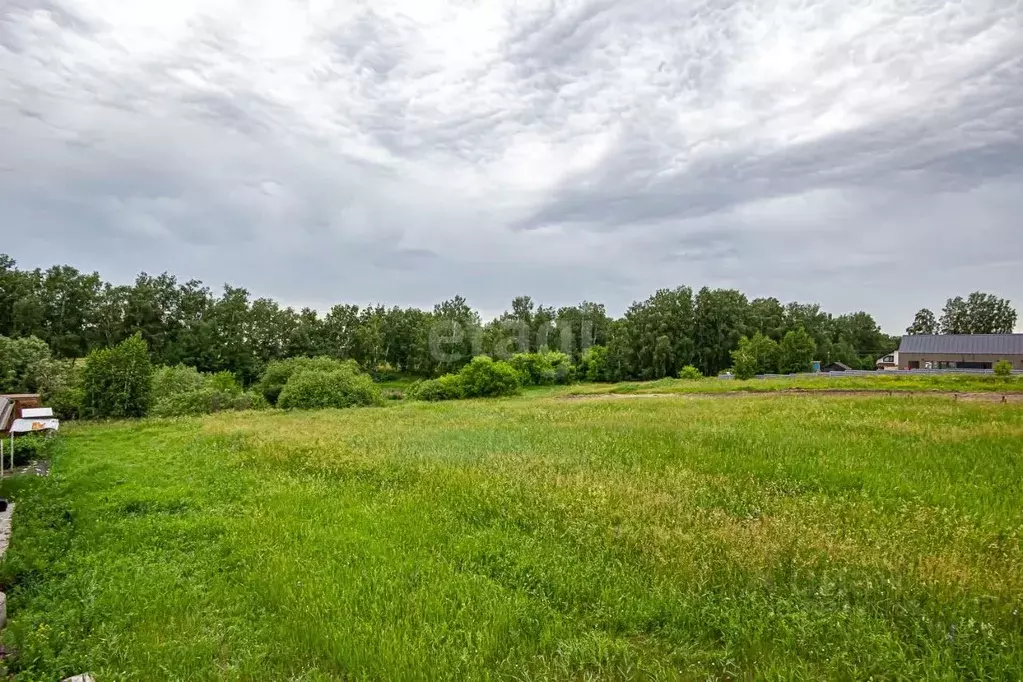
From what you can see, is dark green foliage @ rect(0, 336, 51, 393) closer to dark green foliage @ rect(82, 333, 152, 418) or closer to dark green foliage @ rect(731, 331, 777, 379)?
dark green foliage @ rect(82, 333, 152, 418)

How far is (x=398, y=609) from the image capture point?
19.6 feet

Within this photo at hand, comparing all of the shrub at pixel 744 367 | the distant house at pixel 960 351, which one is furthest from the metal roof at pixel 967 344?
the shrub at pixel 744 367

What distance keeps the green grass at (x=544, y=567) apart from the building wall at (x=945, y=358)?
Result: 7396 cm

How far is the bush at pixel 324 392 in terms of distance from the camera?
43.1 metres

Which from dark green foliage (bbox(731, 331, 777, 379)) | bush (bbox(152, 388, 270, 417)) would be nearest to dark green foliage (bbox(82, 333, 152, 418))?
bush (bbox(152, 388, 270, 417))

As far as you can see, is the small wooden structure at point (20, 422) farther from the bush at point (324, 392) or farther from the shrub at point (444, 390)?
the shrub at point (444, 390)

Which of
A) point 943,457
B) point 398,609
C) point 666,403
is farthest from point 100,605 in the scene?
point 666,403

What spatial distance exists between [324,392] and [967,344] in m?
80.0

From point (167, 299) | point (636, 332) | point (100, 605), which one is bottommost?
point (100, 605)

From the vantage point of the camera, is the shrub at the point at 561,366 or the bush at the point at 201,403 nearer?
Result: the bush at the point at 201,403

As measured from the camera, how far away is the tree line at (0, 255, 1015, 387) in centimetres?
6719

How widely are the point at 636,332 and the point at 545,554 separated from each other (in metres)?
77.2

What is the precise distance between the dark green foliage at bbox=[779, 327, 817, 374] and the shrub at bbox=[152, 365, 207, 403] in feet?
211

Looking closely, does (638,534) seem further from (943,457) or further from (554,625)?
(943,457)
